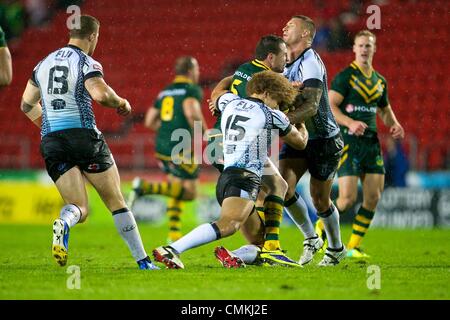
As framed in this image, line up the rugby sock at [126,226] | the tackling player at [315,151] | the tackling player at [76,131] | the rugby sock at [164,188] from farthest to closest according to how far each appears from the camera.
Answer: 1. the rugby sock at [164,188]
2. the tackling player at [315,151]
3. the rugby sock at [126,226]
4. the tackling player at [76,131]

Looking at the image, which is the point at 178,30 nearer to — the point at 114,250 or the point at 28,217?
the point at 28,217

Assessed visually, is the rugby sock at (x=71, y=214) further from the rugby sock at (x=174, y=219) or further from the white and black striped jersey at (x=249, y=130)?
the rugby sock at (x=174, y=219)

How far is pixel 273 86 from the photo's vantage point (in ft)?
24.2

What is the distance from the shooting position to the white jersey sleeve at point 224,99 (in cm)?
764

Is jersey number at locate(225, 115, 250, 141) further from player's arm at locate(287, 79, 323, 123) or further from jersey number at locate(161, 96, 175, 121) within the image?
jersey number at locate(161, 96, 175, 121)

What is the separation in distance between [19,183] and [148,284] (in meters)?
Result: 11.6

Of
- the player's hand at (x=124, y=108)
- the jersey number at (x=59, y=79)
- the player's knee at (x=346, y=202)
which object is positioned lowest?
the player's knee at (x=346, y=202)

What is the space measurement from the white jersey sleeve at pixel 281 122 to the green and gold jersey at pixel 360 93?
2747 millimetres

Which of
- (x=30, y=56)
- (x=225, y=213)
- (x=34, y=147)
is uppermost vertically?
(x=30, y=56)

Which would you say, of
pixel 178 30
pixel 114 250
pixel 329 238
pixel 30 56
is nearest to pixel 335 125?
pixel 329 238

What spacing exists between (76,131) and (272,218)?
6.67 feet

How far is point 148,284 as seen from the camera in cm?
641

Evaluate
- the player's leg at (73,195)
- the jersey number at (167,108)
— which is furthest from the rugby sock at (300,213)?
the jersey number at (167,108)

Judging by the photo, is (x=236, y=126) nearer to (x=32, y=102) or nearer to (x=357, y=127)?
(x=32, y=102)
